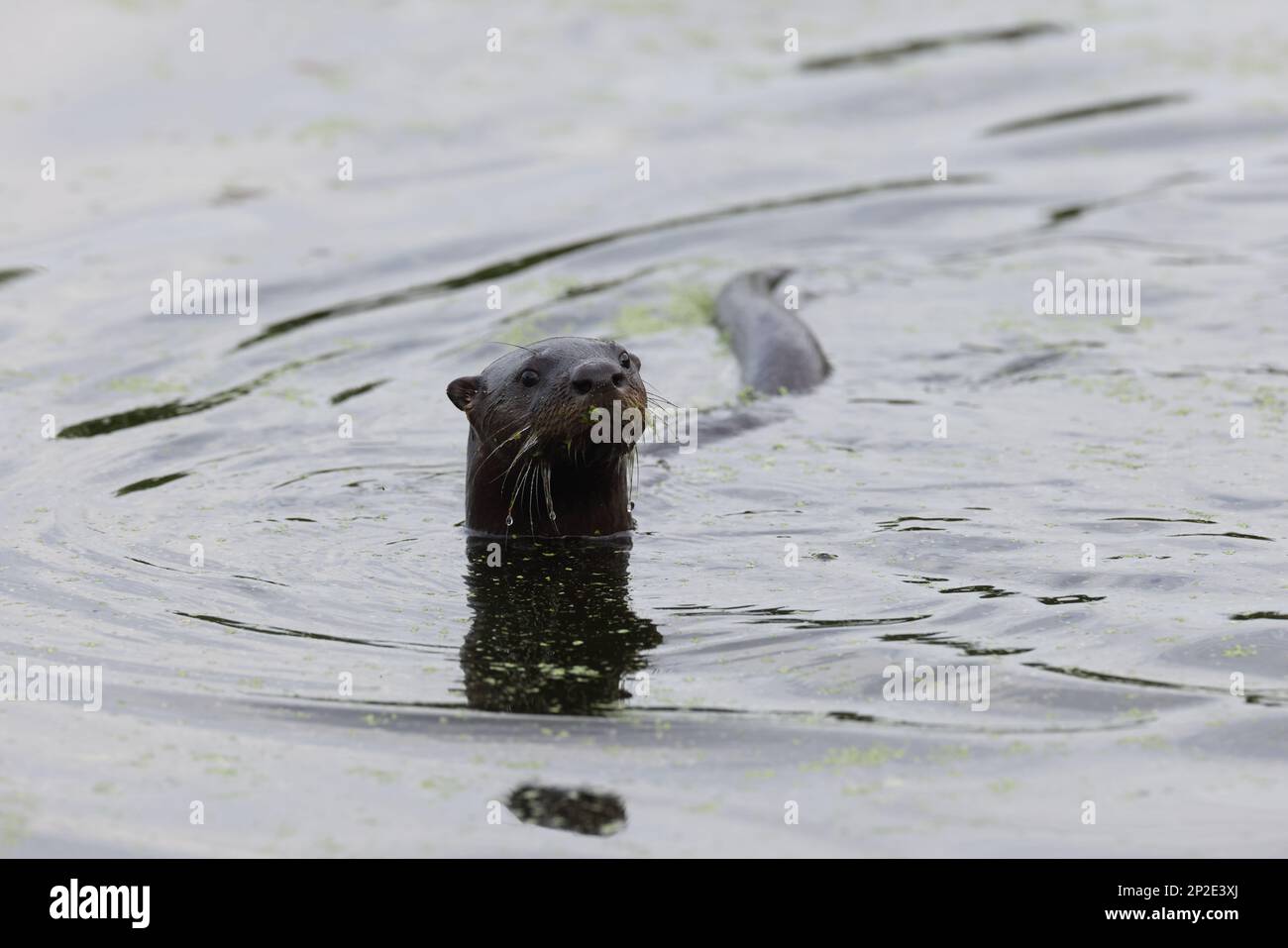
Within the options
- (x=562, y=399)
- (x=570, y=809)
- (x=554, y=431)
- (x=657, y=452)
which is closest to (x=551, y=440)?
(x=554, y=431)

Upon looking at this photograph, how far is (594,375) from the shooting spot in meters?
6.11

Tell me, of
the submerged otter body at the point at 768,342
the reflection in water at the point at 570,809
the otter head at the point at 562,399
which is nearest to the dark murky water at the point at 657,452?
the reflection in water at the point at 570,809

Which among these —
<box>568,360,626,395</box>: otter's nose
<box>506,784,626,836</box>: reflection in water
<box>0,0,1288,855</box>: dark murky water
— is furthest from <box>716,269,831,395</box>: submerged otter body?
<box>506,784,626,836</box>: reflection in water

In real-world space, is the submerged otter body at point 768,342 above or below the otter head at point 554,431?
above

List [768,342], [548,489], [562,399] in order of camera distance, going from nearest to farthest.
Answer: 1. [562,399]
2. [548,489]
3. [768,342]

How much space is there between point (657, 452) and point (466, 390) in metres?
1.59

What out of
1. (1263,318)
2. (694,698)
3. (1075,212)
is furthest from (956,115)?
(694,698)

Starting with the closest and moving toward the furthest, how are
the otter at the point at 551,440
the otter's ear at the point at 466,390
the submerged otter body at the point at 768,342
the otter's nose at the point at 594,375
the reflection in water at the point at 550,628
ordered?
the reflection in water at the point at 550,628
the otter's nose at the point at 594,375
the otter at the point at 551,440
the otter's ear at the point at 466,390
the submerged otter body at the point at 768,342

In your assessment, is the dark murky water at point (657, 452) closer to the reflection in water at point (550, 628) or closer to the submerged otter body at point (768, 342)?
the reflection in water at point (550, 628)

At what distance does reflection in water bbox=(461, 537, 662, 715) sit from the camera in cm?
539

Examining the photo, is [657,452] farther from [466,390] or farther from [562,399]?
[562,399]

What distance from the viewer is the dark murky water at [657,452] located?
4.75 m

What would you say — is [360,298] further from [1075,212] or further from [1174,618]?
[1174,618]

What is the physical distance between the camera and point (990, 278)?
11352 mm
